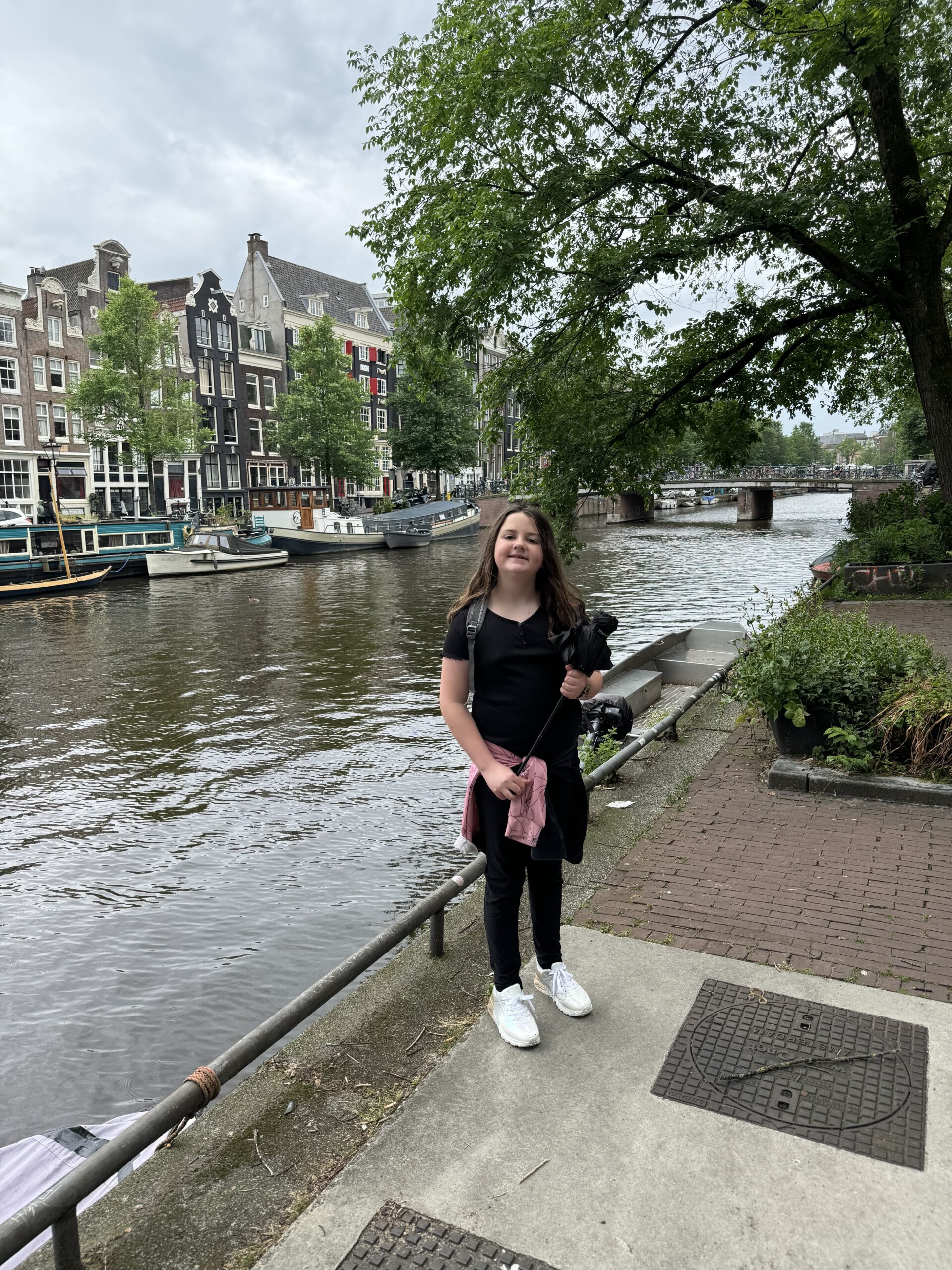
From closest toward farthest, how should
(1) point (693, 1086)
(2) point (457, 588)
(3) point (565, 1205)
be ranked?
(3) point (565, 1205)
(1) point (693, 1086)
(2) point (457, 588)

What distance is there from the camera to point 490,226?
34.5 ft

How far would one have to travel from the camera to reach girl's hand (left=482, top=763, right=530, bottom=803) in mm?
3172

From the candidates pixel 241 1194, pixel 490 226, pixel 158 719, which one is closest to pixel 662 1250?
pixel 241 1194

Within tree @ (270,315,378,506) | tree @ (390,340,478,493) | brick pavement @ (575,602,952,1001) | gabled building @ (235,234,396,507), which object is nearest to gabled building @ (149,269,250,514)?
gabled building @ (235,234,396,507)

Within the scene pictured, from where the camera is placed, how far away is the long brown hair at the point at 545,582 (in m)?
3.31

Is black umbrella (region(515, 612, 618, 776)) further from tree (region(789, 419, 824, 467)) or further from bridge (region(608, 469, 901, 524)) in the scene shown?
tree (region(789, 419, 824, 467))

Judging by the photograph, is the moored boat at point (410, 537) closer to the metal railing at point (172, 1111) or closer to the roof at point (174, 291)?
the roof at point (174, 291)

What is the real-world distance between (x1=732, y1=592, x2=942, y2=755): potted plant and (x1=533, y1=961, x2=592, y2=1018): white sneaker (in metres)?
3.14

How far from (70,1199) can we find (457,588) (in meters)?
26.8

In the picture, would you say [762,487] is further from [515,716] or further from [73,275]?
[515,716]

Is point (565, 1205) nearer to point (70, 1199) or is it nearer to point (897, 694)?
point (70, 1199)

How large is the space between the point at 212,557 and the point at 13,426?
1310 cm

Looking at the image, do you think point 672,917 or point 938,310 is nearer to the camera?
point 672,917

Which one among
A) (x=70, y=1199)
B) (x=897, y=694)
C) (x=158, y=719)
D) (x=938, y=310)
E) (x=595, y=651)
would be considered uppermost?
(x=938, y=310)
